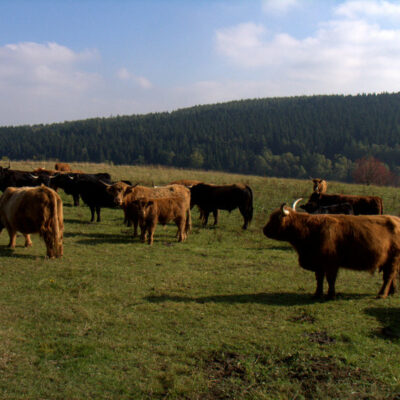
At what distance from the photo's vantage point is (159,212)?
11594 millimetres

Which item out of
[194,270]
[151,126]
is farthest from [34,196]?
[151,126]

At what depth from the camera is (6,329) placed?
5.37 m

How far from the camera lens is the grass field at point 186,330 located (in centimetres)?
420

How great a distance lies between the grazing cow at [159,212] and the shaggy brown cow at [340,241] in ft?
16.4

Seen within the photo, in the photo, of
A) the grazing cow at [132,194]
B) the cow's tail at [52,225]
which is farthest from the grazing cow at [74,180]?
the cow's tail at [52,225]

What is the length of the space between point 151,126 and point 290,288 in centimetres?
11233

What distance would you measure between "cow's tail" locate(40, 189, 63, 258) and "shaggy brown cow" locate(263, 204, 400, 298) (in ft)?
16.2

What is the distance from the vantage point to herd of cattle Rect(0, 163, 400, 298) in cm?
676

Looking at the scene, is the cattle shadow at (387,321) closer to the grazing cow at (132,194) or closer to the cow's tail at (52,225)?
the cow's tail at (52,225)

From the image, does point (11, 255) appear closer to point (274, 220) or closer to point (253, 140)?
point (274, 220)

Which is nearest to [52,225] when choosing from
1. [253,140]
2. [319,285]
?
[319,285]

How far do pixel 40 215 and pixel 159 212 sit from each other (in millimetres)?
3625

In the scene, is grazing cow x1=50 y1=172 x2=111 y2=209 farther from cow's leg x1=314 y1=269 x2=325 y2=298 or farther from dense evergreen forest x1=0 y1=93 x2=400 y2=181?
dense evergreen forest x1=0 y1=93 x2=400 y2=181

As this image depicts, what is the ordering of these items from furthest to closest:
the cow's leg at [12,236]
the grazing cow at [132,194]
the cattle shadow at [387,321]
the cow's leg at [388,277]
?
1. the grazing cow at [132,194]
2. the cow's leg at [12,236]
3. the cow's leg at [388,277]
4. the cattle shadow at [387,321]
